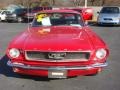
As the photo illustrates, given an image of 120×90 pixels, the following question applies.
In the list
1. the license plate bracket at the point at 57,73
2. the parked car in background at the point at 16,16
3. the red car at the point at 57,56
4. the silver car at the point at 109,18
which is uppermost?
the red car at the point at 57,56

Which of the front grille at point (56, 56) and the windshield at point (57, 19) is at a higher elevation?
the windshield at point (57, 19)

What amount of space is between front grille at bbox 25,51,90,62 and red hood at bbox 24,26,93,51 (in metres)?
0.09

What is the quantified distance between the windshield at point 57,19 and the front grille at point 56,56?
7.06 feet

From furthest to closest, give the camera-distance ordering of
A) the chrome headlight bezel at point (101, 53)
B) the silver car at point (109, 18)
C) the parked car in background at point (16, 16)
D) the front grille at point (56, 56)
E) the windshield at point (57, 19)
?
the parked car in background at point (16, 16) < the silver car at point (109, 18) < the windshield at point (57, 19) < the chrome headlight bezel at point (101, 53) < the front grille at point (56, 56)

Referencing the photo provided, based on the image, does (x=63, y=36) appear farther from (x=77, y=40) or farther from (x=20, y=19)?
(x=20, y=19)

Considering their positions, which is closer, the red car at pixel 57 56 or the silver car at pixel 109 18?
the red car at pixel 57 56

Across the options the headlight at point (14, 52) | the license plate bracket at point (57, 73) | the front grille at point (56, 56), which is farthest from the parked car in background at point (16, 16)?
the license plate bracket at point (57, 73)

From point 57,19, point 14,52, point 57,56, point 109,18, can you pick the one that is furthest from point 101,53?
point 109,18

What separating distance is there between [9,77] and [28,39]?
40.2 inches

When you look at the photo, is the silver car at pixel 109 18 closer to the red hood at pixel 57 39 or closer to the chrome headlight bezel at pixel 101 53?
the red hood at pixel 57 39

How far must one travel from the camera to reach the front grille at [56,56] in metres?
6.47

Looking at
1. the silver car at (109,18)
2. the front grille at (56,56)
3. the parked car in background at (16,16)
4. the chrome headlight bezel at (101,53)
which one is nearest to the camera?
the front grille at (56,56)

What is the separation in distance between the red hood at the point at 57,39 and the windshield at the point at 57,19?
45 centimetres

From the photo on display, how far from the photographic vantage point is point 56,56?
6477 mm
